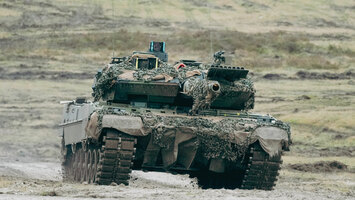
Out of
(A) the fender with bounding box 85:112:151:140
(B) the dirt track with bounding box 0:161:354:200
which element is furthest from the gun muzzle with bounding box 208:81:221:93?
(B) the dirt track with bounding box 0:161:354:200

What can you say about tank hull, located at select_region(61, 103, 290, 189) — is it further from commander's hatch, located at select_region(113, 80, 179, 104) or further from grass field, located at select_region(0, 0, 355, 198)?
grass field, located at select_region(0, 0, 355, 198)

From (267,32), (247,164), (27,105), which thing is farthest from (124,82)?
(267,32)

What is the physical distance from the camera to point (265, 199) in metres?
14.2

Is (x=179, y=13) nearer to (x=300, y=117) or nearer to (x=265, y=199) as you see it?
(x=300, y=117)

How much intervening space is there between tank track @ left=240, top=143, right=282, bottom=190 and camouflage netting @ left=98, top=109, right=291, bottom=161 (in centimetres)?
24

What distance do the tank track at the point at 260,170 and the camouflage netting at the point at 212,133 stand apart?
235 mm

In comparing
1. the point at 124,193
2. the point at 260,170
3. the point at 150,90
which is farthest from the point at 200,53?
the point at 124,193

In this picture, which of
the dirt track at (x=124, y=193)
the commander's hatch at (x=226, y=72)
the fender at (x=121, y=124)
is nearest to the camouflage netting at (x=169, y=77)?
the commander's hatch at (x=226, y=72)

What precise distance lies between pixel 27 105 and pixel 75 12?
66.0ft

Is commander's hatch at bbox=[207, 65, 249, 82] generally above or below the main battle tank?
above

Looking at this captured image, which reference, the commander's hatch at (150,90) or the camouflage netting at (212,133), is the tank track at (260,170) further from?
the commander's hatch at (150,90)

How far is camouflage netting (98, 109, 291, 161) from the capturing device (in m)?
17.1

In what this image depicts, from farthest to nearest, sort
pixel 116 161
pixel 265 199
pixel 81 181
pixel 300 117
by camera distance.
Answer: pixel 300 117, pixel 81 181, pixel 116 161, pixel 265 199

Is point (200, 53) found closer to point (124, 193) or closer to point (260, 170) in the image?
point (260, 170)
